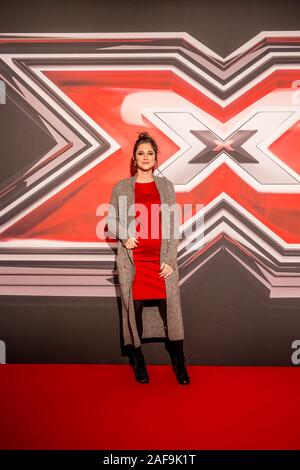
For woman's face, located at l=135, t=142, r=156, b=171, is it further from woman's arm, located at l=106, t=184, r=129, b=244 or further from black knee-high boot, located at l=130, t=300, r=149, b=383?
black knee-high boot, located at l=130, t=300, r=149, b=383

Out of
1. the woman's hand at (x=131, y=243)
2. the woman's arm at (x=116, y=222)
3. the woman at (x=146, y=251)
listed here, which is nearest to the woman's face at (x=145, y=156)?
the woman at (x=146, y=251)

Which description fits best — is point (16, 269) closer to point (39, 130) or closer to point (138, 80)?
point (39, 130)

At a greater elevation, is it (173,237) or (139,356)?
(173,237)

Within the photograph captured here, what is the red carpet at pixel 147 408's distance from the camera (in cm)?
174

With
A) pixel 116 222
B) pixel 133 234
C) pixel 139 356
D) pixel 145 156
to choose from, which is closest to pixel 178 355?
pixel 139 356

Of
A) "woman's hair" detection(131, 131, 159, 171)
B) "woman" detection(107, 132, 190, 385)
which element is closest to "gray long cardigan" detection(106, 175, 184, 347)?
"woman" detection(107, 132, 190, 385)

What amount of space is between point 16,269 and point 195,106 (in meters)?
1.58

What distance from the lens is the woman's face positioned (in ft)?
7.41

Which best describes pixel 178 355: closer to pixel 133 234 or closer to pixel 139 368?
pixel 139 368

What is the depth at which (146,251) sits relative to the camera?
2256mm

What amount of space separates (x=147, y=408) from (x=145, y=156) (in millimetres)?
1363

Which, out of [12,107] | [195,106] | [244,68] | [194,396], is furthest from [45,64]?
[194,396]

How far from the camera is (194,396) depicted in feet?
7.00

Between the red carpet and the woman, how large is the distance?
191 millimetres
